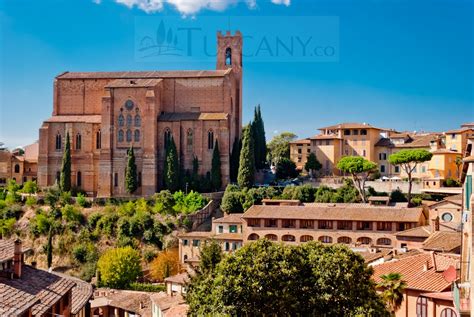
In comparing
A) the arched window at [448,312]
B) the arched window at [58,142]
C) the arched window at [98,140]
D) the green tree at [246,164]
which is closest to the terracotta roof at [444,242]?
the arched window at [448,312]

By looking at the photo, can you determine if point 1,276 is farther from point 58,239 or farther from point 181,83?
point 181,83

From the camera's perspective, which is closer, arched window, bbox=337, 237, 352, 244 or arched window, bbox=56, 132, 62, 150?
arched window, bbox=337, 237, 352, 244

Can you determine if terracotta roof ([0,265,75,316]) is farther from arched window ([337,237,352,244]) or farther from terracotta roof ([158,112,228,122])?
terracotta roof ([158,112,228,122])

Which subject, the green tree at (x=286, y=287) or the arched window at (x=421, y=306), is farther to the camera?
the green tree at (x=286, y=287)

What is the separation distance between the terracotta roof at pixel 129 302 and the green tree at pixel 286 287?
18.8 m

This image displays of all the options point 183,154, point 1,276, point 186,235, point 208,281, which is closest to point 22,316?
point 1,276

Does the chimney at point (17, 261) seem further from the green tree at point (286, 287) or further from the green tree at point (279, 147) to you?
the green tree at point (279, 147)

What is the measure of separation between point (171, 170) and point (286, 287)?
42.2 meters

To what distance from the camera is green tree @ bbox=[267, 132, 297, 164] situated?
8188 cm

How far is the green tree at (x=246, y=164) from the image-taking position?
200ft

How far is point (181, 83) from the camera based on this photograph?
6925 centimetres

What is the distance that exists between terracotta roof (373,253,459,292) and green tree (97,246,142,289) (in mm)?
28208

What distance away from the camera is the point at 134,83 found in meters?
66.1

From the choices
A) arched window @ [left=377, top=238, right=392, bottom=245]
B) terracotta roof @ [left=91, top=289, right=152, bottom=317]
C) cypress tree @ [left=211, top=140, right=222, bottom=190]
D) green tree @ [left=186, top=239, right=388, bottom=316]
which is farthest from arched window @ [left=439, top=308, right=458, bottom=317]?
cypress tree @ [left=211, top=140, right=222, bottom=190]
